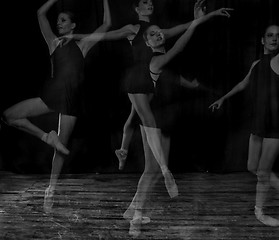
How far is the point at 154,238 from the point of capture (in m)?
2.56

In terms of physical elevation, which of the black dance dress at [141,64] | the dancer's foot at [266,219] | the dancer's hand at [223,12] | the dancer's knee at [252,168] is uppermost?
the dancer's hand at [223,12]

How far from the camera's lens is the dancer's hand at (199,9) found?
319cm

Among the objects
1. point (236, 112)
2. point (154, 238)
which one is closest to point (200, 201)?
point (154, 238)

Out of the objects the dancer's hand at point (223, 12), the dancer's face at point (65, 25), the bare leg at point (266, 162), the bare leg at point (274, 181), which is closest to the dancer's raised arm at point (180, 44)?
the dancer's hand at point (223, 12)

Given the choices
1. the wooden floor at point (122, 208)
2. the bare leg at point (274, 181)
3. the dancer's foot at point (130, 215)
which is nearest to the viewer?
the wooden floor at point (122, 208)

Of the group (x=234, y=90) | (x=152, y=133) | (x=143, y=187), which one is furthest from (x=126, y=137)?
(x=234, y=90)

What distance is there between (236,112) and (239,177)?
0.55 m

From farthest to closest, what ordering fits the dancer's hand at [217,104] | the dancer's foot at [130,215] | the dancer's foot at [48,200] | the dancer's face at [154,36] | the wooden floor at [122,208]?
1. the dancer's hand at [217,104]
2. the dancer's face at [154,36]
3. the dancer's foot at [48,200]
4. the dancer's foot at [130,215]
5. the wooden floor at [122,208]

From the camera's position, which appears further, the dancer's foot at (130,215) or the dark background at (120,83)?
the dark background at (120,83)

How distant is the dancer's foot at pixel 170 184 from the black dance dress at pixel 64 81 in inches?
37.0

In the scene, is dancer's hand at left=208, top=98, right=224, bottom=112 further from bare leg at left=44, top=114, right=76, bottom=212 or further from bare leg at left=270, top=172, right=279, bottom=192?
bare leg at left=44, top=114, right=76, bottom=212

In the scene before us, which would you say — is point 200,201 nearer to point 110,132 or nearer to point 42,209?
point 110,132

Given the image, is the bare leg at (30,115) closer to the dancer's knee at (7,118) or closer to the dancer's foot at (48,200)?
the dancer's knee at (7,118)

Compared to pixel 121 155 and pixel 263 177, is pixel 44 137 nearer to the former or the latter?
pixel 121 155
